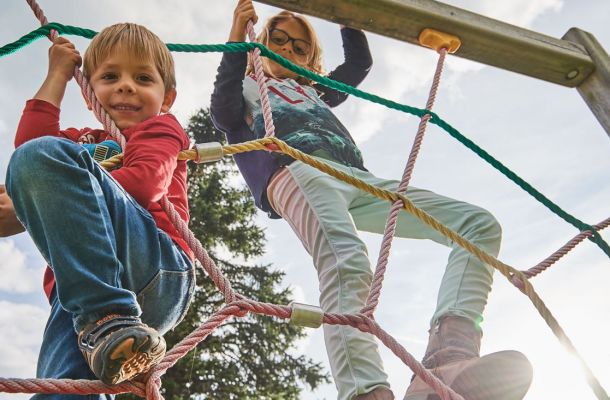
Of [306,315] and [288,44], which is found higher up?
[288,44]

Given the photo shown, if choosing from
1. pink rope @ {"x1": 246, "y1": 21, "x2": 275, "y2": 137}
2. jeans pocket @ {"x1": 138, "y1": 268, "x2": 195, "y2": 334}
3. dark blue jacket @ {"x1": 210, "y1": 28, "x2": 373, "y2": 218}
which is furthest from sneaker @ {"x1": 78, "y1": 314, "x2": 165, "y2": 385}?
dark blue jacket @ {"x1": 210, "y1": 28, "x2": 373, "y2": 218}

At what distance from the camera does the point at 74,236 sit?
25.5 inches

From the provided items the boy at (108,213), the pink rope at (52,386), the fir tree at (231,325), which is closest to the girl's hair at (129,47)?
the boy at (108,213)

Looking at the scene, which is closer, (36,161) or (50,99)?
(36,161)

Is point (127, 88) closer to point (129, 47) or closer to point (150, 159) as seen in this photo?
point (129, 47)

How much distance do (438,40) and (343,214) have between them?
606 mm

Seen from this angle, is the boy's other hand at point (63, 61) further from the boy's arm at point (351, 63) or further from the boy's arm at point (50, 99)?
the boy's arm at point (351, 63)

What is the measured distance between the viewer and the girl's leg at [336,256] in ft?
3.40

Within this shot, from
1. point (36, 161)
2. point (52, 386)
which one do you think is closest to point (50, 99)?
point (36, 161)

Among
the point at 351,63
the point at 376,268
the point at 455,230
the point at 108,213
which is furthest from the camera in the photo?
the point at 351,63

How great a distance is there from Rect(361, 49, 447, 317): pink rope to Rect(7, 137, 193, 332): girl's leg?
40cm

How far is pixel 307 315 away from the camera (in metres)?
0.83

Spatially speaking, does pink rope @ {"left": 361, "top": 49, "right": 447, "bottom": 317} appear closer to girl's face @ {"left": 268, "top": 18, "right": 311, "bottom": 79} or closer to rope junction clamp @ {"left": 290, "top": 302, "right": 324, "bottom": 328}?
rope junction clamp @ {"left": 290, "top": 302, "right": 324, "bottom": 328}

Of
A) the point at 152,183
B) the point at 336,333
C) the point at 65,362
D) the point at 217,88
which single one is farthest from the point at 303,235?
the point at 65,362
